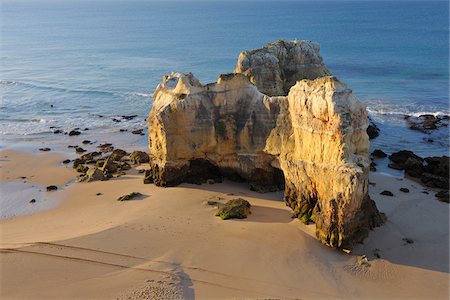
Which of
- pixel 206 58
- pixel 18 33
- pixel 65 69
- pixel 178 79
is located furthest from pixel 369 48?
pixel 18 33

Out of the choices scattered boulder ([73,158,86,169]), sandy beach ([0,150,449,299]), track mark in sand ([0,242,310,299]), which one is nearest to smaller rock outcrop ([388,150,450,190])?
sandy beach ([0,150,449,299])

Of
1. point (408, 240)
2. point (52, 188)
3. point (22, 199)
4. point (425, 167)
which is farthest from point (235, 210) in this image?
point (425, 167)

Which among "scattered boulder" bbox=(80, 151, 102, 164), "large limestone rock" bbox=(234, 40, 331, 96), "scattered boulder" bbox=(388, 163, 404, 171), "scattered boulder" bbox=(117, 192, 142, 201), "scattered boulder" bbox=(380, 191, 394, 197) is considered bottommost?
"scattered boulder" bbox=(380, 191, 394, 197)

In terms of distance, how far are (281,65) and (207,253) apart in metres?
16.3

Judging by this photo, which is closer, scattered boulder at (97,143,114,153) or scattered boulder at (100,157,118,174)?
scattered boulder at (100,157,118,174)

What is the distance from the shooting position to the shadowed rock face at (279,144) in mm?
15156

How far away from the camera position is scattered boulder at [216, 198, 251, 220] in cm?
1730

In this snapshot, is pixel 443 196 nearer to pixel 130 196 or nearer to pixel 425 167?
pixel 425 167

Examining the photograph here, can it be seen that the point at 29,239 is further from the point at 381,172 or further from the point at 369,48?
the point at 369,48

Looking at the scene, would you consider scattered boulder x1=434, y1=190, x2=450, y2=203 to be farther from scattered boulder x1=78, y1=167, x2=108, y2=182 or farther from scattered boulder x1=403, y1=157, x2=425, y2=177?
scattered boulder x1=78, y1=167, x2=108, y2=182

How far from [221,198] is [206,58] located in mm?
47982

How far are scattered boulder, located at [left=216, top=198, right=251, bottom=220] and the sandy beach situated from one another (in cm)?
29

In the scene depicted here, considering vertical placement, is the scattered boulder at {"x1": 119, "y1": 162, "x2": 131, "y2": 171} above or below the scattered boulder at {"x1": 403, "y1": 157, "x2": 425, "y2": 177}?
above

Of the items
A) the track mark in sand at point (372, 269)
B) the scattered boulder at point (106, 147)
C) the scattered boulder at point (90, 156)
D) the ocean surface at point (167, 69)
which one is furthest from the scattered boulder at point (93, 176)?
the track mark in sand at point (372, 269)
